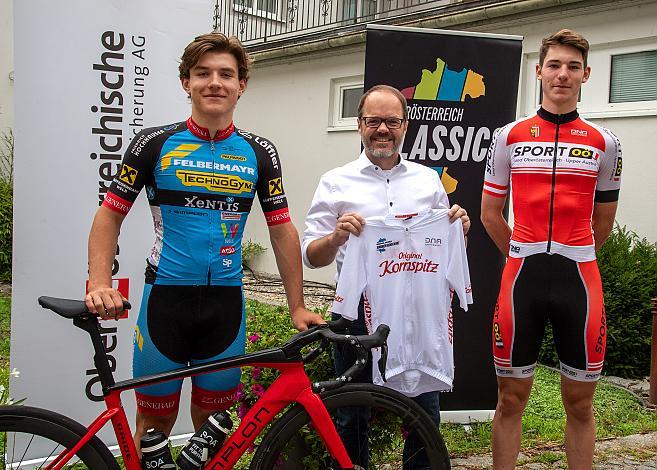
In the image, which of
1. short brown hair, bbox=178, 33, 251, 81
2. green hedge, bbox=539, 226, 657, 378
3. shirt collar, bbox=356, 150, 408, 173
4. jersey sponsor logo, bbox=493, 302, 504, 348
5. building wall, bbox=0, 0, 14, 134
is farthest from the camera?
building wall, bbox=0, 0, 14, 134

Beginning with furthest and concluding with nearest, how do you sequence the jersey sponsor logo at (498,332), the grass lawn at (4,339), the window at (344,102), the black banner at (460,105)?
the window at (344,102), the grass lawn at (4,339), the black banner at (460,105), the jersey sponsor logo at (498,332)

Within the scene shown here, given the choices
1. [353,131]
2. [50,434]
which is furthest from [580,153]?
[353,131]

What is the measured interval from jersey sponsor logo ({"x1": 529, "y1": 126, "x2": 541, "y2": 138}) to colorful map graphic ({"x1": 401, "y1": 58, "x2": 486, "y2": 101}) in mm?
1250

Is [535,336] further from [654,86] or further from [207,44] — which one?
[654,86]

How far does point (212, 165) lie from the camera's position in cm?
272

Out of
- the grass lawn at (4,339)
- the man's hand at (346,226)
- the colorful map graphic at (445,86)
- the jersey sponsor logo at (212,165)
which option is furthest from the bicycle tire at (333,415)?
the grass lawn at (4,339)

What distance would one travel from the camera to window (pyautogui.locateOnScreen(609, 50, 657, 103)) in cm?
731

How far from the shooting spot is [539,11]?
822cm

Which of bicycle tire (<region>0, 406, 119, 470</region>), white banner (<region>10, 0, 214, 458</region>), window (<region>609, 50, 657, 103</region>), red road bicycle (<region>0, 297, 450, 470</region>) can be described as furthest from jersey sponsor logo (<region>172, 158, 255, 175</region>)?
window (<region>609, 50, 657, 103</region>)

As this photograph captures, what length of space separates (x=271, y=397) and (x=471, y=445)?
7.48 feet

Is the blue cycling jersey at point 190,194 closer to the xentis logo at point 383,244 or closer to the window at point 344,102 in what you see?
the xentis logo at point 383,244

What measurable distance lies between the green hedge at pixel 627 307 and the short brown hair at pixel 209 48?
430 cm

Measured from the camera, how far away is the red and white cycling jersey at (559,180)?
123 inches

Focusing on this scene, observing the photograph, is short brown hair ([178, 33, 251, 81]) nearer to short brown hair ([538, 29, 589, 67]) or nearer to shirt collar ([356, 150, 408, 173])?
shirt collar ([356, 150, 408, 173])
